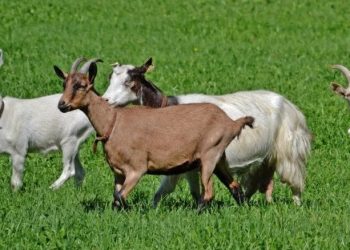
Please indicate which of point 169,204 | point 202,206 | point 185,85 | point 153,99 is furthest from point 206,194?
point 185,85

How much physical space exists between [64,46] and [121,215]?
45.2ft

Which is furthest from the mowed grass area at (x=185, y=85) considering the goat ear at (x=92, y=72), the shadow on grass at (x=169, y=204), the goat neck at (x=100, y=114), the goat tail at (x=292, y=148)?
the goat ear at (x=92, y=72)

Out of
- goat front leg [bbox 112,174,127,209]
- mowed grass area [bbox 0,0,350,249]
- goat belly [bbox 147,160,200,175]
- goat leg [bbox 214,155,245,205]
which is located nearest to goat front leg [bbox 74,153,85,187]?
mowed grass area [bbox 0,0,350,249]

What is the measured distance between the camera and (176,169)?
376 inches

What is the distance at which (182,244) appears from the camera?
795 centimetres

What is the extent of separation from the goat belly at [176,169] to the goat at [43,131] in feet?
9.01

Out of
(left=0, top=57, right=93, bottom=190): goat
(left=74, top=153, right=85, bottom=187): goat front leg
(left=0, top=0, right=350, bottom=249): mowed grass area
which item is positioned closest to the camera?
(left=0, top=0, right=350, bottom=249): mowed grass area

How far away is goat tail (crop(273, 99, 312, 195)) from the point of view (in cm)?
1116

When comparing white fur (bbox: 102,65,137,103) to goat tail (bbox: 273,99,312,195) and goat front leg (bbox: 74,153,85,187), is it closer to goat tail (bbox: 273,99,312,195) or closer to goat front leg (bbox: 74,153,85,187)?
goat tail (bbox: 273,99,312,195)

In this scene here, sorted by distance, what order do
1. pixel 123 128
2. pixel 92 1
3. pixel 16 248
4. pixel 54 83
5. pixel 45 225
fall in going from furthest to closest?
pixel 92 1
pixel 54 83
pixel 123 128
pixel 45 225
pixel 16 248

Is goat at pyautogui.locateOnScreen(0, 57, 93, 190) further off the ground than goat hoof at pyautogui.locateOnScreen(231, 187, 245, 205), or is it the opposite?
goat hoof at pyautogui.locateOnScreen(231, 187, 245, 205)

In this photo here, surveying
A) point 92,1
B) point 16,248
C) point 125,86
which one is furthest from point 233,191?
point 92,1

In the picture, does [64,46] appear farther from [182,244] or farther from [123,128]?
[182,244]

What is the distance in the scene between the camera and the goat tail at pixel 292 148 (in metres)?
11.2
